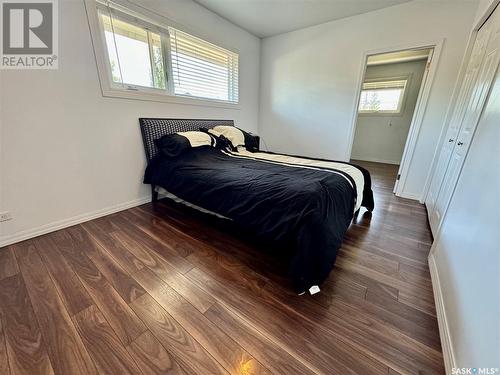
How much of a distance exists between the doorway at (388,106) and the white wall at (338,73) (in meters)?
1.65

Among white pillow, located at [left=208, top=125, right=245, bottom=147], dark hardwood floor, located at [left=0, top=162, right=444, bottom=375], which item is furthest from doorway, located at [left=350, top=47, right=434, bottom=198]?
dark hardwood floor, located at [left=0, top=162, right=444, bottom=375]

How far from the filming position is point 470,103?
1.86 m

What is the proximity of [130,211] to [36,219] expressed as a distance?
759 millimetres

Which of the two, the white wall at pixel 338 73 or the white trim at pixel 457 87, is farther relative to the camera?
the white wall at pixel 338 73

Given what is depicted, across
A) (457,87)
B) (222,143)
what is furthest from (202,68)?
(457,87)

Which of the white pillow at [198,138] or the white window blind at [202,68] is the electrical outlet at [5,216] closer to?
the white pillow at [198,138]

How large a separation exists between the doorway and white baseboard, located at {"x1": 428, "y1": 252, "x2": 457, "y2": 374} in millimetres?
4055

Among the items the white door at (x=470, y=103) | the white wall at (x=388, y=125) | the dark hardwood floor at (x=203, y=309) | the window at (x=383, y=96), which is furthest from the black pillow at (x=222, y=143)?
the white wall at (x=388, y=125)

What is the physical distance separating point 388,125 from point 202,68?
498cm

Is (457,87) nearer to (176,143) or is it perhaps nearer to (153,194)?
(176,143)

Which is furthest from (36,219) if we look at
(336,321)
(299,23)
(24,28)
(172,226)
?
(299,23)

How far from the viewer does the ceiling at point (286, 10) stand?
2.67 meters

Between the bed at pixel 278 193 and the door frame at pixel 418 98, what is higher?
the door frame at pixel 418 98

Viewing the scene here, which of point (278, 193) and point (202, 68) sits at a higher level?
point (202, 68)
